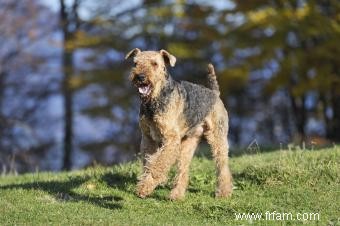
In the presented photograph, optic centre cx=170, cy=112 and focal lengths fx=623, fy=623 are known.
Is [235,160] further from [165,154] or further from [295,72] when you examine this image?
[295,72]

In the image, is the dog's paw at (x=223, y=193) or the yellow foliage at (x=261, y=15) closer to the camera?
the dog's paw at (x=223, y=193)

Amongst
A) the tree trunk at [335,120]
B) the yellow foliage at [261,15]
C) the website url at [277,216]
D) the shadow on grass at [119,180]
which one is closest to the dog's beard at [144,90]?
the website url at [277,216]

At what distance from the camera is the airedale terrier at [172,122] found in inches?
247

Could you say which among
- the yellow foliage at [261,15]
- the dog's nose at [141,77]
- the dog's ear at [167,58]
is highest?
the dog's ear at [167,58]

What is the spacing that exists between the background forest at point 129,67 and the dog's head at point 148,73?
1029 centimetres

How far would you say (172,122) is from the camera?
670 cm

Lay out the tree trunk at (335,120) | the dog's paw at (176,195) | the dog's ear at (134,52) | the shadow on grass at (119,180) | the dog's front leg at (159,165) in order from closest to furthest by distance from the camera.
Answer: the dog's front leg at (159,165) → the dog's ear at (134,52) → the dog's paw at (176,195) → the shadow on grass at (119,180) → the tree trunk at (335,120)

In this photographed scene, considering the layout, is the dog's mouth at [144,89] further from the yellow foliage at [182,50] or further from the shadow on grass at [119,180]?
the yellow foliage at [182,50]

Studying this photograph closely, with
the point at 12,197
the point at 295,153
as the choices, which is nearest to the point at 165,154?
the point at 12,197

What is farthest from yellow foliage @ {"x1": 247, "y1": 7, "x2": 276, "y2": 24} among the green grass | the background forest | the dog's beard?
the dog's beard

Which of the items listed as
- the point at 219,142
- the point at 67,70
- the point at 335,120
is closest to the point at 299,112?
the point at 335,120

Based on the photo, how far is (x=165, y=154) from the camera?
642 centimetres

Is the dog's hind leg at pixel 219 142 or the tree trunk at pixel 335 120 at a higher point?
the dog's hind leg at pixel 219 142

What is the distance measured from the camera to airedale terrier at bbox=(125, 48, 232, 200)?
6.27m
